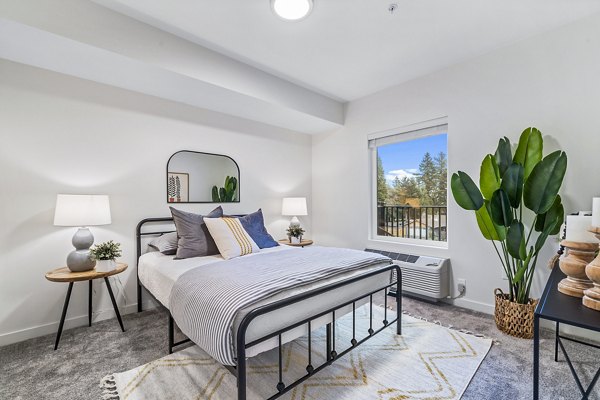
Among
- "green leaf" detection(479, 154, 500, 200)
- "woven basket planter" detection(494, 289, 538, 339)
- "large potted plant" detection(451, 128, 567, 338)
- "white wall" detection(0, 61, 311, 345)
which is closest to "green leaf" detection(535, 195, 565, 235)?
"large potted plant" detection(451, 128, 567, 338)

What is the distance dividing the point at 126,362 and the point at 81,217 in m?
1.21

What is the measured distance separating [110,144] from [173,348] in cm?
204

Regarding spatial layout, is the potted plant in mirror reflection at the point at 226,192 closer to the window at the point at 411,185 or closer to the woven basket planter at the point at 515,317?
the window at the point at 411,185

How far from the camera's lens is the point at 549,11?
2.29 metres

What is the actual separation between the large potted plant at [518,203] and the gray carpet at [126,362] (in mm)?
262

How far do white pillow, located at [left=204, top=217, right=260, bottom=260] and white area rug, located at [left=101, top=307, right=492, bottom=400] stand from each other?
818 mm

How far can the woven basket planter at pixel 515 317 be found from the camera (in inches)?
91.1

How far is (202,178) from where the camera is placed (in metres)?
3.46

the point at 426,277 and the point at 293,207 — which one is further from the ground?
the point at 293,207

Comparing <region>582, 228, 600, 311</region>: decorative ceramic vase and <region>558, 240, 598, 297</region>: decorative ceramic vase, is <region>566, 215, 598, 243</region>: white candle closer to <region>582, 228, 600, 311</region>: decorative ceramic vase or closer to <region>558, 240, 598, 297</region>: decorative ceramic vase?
<region>558, 240, 598, 297</region>: decorative ceramic vase

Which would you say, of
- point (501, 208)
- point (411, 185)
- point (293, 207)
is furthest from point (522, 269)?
point (293, 207)

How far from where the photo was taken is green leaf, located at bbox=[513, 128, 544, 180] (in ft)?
7.66

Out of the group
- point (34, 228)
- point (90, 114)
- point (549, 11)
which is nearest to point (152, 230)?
point (34, 228)

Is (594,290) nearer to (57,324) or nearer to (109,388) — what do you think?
(109,388)
